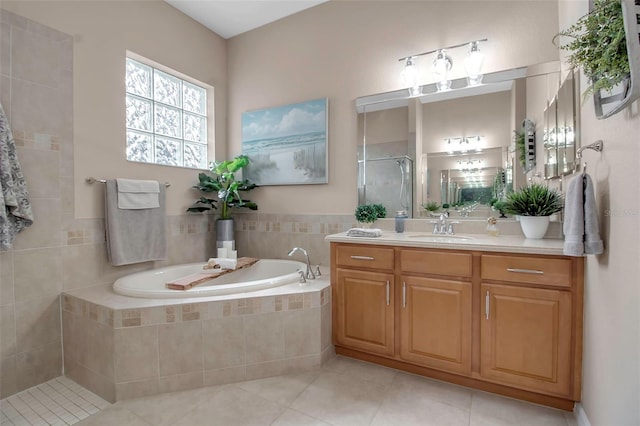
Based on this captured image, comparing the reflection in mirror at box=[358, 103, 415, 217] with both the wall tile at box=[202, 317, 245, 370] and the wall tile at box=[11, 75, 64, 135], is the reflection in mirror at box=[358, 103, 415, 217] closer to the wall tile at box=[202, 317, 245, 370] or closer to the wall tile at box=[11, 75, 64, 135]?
the wall tile at box=[202, 317, 245, 370]

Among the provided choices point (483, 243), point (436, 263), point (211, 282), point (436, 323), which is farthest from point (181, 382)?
point (483, 243)

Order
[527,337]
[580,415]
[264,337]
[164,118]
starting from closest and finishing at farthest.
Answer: [580,415] < [527,337] < [264,337] < [164,118]

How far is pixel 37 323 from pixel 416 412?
2418 mm

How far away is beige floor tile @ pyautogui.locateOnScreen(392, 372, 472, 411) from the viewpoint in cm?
175

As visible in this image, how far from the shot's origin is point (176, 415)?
5.40 feet

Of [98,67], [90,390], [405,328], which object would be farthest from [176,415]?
[98,67]

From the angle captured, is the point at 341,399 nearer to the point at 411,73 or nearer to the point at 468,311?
the point at 468,311

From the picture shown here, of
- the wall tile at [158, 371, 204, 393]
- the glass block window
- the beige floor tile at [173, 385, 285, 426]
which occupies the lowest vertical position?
the beige floor tile at [173, 385, 285, 426]

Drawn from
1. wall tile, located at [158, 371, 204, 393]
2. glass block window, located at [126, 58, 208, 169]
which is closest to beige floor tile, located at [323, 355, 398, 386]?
wall tile, located at [158, 371, 204, 393]

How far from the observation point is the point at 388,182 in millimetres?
2611

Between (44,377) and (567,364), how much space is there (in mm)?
3137

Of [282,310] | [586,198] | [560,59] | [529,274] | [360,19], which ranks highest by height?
Answer: [360,19]

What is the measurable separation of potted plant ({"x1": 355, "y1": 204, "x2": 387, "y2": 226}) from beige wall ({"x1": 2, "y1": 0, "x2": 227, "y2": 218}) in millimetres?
1713

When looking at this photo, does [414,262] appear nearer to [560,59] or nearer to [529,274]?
[529,274]
